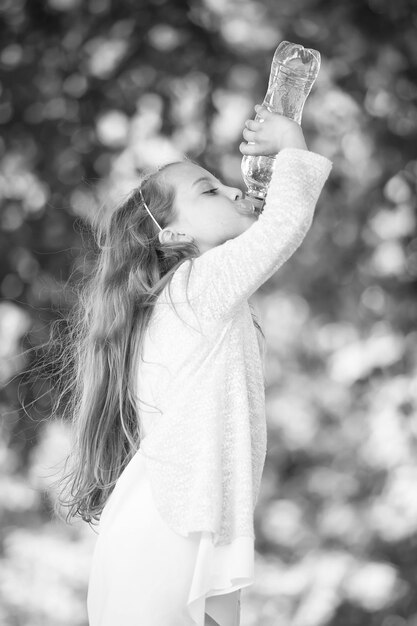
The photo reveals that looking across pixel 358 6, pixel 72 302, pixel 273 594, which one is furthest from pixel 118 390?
pixel 358 6

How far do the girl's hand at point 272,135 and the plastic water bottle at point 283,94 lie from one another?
108 mm

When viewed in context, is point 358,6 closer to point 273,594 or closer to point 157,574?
point 273,594

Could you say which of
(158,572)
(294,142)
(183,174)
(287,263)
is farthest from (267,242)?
(287,263)

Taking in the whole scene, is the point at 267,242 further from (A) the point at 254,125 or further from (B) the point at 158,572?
(B) the point at 158,572

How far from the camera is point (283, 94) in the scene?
1307mm

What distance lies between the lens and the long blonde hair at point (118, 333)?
3.55 ft

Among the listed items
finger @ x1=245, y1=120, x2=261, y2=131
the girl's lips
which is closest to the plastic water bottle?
the girl's lips

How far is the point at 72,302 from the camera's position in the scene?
1.92 meters

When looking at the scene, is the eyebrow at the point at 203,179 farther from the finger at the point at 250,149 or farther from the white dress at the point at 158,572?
the white dress at the point at 158,572

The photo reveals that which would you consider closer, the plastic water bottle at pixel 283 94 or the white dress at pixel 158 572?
the white dress at pixel 158 572

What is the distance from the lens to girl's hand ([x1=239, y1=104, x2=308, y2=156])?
3.29ft

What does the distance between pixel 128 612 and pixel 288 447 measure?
1.02 meters

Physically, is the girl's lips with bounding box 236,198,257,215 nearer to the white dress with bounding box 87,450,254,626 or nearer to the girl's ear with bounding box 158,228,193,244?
the girl's ear with bounding box 158,228,193,244

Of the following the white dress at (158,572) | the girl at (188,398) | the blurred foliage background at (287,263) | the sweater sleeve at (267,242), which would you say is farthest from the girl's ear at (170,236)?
the blurred foliage background at (287,263)
